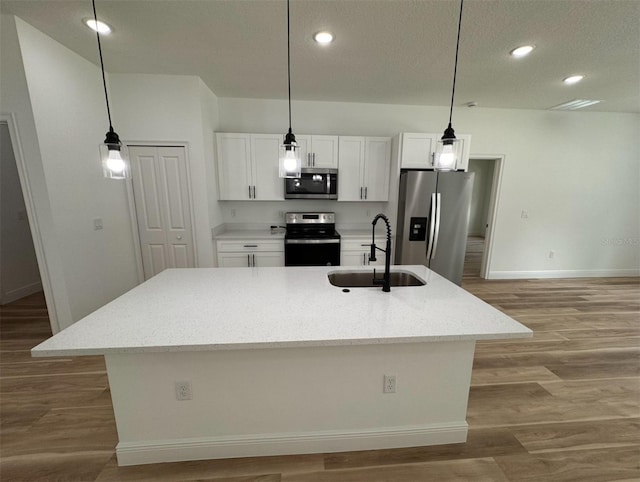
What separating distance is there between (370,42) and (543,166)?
3743mm

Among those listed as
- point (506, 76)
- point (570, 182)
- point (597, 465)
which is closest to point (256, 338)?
point (597, 465)

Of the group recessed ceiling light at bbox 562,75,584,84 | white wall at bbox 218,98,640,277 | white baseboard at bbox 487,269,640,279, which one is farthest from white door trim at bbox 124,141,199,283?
white baseboard at bbox 487,269,640,279

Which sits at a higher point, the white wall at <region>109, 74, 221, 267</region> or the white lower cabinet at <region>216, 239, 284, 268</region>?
the white wall at <region>109, 74, 221, 267</region>

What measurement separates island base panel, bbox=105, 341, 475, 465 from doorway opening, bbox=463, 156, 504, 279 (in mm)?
3567

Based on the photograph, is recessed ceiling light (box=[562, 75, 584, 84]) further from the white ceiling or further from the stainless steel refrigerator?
the stainless steel refrigerator

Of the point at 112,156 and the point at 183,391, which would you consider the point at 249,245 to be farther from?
the point at 183,391

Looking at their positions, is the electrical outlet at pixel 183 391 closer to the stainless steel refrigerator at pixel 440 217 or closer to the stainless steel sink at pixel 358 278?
the stainless steel sink at pixel 358 278

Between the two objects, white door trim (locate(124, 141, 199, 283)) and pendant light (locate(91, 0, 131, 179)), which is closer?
pendant light (locate(91, 0, 131, 179))

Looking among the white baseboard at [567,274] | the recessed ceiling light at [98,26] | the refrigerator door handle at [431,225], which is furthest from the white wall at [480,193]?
the recessed ceiling light at [98,26]

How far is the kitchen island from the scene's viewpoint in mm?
1254

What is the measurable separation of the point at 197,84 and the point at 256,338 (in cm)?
308

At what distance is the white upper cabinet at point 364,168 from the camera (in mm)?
3623

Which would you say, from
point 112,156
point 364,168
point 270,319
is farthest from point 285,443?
point 364,168

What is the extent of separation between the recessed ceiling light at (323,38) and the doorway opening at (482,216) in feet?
9.96
